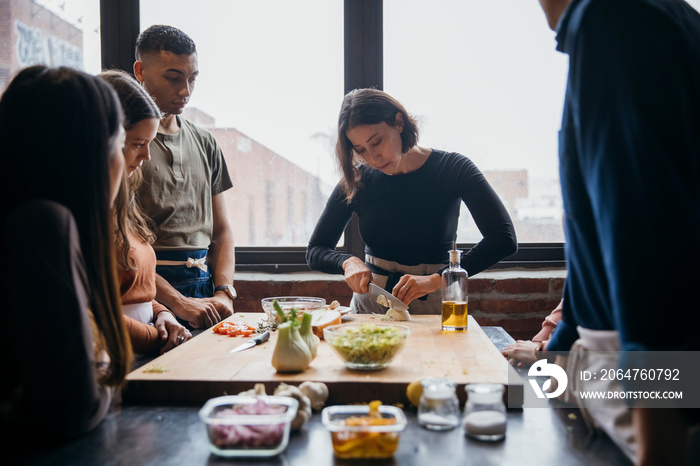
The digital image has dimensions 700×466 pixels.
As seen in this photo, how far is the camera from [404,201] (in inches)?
83.9

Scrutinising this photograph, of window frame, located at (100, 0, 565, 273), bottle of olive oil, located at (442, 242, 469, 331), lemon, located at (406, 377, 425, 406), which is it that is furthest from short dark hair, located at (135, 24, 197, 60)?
lemon, located at (406, 377, 425, 406)

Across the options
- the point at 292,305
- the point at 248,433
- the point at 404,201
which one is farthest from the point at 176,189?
the point at 248,433

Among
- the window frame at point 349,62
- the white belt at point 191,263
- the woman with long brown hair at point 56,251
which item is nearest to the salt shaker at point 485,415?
the woman with long brown hair at point 56,251

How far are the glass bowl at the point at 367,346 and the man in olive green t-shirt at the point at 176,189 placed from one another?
867 millimetres

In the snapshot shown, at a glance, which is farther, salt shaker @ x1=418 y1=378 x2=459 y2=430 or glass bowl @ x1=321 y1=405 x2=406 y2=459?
salt shaker @ x1=418 y1=378 x2=459 y2=430

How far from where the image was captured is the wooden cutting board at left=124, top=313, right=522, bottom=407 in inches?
44.3

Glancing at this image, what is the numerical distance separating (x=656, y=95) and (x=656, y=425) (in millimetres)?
409

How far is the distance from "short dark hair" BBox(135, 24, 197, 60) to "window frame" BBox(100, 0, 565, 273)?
910 millimetres

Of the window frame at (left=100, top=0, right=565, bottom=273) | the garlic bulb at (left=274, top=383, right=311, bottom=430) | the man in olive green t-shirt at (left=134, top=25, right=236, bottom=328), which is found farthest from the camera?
the window frame at (left=100, top=0, right=565, bottom=273)

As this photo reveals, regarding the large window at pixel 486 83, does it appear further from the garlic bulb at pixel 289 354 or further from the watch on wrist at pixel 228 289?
the garlic bulb at pixel 289 354

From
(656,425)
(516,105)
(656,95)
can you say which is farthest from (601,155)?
(516,105)

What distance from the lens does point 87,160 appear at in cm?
89

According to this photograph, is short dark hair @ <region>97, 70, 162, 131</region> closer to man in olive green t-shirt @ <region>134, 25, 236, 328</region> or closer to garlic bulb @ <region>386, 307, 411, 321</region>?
man in olive green t-shirt @ <region>134, 25, 236, 328</region>

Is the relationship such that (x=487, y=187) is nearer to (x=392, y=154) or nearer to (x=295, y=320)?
(x=392, y=154)
